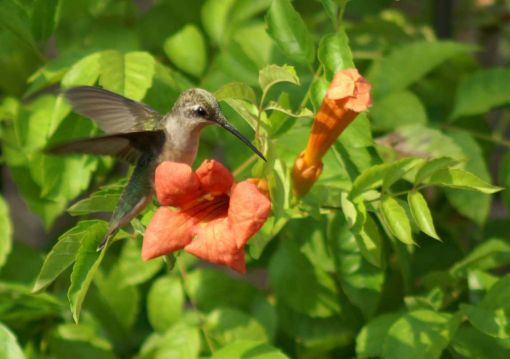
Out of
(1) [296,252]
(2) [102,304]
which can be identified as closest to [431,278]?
(1) [296,252]

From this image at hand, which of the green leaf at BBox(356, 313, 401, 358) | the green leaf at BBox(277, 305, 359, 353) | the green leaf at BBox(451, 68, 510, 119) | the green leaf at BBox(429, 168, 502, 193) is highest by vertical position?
the green leaf at BBox(429, 168, 502, 193)

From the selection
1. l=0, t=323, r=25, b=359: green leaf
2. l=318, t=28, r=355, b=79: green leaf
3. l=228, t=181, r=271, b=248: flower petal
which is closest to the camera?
l=228, t=181, r=271, b=248: flower petal

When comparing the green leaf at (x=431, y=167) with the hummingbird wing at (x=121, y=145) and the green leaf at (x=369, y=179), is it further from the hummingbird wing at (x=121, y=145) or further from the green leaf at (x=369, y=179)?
the hummingbird wing at (x=121, y=145)

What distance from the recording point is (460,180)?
1.52 metres

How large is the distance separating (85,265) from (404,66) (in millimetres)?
1110

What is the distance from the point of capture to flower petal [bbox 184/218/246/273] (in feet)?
4.51

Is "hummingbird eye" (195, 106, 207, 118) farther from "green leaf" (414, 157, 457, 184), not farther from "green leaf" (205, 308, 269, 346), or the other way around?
"green leaf" (205, 308, 269, 346)

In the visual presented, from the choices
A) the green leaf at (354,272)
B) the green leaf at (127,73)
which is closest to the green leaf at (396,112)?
the green leaf at (354,272)

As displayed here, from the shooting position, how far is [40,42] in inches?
82.7

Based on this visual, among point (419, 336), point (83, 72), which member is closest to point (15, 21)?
point (83, 72)

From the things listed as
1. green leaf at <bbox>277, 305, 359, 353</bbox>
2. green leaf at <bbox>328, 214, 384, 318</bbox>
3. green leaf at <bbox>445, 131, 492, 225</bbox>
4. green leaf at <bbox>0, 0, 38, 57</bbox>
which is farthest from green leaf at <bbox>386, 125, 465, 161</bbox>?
green leaf at <bbox>0, 0, 38, 57</bbox>

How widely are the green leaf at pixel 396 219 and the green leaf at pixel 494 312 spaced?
31 cm

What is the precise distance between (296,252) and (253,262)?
344mm

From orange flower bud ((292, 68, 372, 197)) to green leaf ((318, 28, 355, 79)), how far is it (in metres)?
0.17
